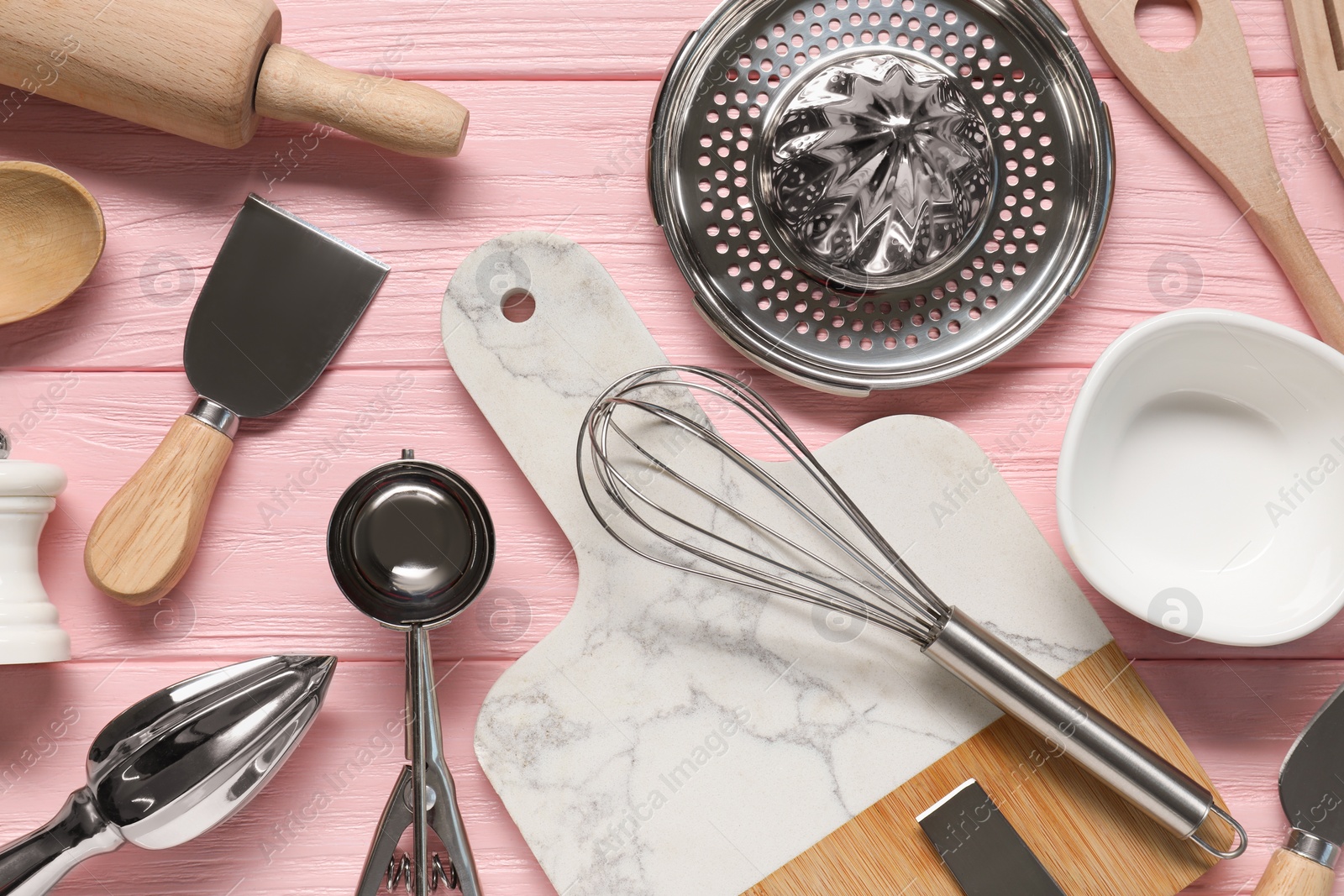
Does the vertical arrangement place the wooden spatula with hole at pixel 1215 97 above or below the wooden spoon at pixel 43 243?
above

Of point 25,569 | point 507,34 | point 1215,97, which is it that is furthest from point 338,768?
point 1215,97

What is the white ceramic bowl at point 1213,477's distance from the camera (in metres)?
0.48

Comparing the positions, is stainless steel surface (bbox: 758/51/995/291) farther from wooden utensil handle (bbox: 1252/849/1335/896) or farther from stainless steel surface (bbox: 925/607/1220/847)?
wooden utensil handle (bbox: 1252/849/1335/896)

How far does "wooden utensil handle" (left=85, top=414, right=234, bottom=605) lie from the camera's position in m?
0.51

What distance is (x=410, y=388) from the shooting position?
22.1 inches

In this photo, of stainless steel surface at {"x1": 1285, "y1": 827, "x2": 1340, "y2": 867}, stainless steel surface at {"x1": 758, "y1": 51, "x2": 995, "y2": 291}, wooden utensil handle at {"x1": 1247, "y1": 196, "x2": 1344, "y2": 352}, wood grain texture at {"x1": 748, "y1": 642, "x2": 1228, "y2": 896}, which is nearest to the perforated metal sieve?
stainless steel surface at {"x1": 758, "y1": 51, "x2": 995, "y2": 291}

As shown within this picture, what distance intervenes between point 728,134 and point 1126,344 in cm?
26

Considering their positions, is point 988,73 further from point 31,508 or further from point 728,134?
point 31,508

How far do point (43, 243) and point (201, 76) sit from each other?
0.16m

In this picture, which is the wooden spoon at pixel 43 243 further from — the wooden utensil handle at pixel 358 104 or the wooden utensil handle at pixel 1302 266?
the wooden utensil handle at pixel 1302 266

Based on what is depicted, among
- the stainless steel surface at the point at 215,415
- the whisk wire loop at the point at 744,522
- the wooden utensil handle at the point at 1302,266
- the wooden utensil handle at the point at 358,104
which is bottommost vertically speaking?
the whisk wire loop at the point at 744,522

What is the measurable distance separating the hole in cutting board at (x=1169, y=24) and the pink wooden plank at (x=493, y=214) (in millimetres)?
45

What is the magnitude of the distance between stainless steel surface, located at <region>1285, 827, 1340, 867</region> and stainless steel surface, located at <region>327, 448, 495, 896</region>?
0.48 metres

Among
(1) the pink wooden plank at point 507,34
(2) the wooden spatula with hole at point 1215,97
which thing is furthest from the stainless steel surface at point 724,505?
(2) the wooden spatula with hole at point 1215,97
